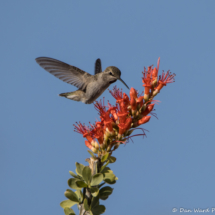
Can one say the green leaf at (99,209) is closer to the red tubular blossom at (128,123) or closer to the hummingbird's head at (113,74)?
the red tubular blossom at (128,123)

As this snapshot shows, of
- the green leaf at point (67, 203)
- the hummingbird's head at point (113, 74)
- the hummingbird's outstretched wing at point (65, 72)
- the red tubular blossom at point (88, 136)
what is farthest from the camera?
the hummingbird's outstretched wing at point (65, 72)

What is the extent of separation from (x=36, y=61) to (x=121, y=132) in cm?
251

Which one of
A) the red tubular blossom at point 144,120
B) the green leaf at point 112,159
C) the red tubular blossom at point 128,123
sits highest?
the red tubular blossom at point 144,120

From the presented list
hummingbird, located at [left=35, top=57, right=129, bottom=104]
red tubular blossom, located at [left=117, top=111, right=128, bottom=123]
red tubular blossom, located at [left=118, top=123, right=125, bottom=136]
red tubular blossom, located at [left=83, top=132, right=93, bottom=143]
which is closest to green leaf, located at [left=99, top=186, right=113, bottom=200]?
red tubular blossom, located at [left=118, top=123, right=125, bottom=136]

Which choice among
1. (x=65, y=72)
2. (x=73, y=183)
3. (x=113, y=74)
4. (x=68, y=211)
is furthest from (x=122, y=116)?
(x=65, y=72)

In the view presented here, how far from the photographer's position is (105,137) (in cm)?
349

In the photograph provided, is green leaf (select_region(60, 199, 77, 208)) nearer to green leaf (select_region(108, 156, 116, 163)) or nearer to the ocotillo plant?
the ocotillo plant

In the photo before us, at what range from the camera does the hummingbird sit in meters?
5.36

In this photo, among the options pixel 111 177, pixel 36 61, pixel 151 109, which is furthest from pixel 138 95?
pixel 36 61

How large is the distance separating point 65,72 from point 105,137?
2.69 meters

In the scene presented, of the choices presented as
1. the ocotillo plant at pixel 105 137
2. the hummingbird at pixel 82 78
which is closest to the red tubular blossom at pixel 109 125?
the ocotillo plant at pixel 105 137

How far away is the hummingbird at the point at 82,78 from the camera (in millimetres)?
5359

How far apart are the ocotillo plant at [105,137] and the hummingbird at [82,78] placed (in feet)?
4.67

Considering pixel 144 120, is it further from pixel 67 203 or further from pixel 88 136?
pixel 67 203
